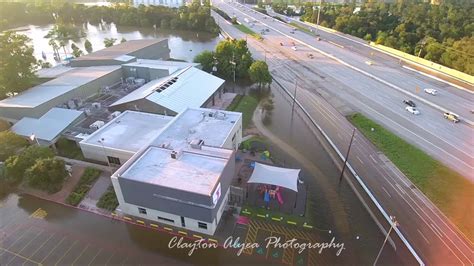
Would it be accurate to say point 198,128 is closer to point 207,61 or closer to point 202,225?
point 202,225

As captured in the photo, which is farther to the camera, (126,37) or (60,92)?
(126,37)

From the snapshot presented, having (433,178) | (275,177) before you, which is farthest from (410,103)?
(275,177)

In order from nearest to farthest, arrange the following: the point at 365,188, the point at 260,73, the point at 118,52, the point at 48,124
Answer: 1. the point at 365,188
2. the point at 48,124
3. the point at 260,73
4. the point at 118,52

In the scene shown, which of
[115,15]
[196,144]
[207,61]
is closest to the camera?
[196,144]

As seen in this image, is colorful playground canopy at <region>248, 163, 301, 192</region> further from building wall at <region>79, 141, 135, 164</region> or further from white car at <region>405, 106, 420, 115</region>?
white car at <region>405, 106, 420, 115</region>

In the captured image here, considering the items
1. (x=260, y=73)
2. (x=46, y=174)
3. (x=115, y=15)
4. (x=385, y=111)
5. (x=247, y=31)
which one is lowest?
(x=385, y=111)

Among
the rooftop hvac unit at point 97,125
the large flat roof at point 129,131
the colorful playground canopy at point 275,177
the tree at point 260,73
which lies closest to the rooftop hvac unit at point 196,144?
the large flat roof at point 129,131

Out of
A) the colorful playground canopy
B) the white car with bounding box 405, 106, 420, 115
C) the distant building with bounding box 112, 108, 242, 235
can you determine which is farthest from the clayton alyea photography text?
the white car with bounding box 405, 106, 420, 115

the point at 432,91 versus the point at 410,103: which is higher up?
the point at 432,91
